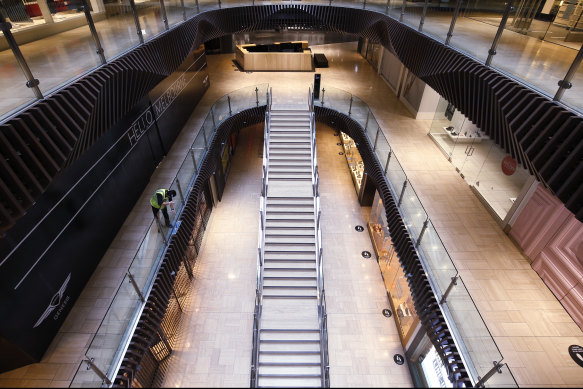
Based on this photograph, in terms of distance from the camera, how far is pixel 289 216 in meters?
9.82

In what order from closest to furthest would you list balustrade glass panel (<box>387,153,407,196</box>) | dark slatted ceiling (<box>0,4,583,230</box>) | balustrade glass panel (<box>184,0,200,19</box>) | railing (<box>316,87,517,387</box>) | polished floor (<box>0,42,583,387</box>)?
dark slatted ceiling (<box>0,4,583,230</box>) < railing (<box>316,87,517,387</box>) < polished floor (<box>0,42,583,387</box>) < balustrade glass panel (<box>387,153,407,196</box>) < balustrade glass panel (<box>184,0,200,19</box>)

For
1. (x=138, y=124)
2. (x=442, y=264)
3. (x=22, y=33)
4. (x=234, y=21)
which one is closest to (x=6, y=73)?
(x=22, y=33)

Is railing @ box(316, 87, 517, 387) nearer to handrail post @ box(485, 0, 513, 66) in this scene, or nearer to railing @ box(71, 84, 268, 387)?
handrail post @ box(485, 0, 513, 66)

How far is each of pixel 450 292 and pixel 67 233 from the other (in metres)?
7.31

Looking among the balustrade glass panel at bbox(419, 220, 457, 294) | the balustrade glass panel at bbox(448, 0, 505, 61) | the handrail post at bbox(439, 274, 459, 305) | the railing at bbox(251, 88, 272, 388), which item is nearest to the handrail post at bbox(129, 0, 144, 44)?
the railing at bbox(251, 88, 272, 388)

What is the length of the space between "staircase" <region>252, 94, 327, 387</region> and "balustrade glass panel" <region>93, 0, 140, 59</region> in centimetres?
523

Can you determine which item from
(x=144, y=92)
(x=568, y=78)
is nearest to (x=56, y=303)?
(x=144, y=92)

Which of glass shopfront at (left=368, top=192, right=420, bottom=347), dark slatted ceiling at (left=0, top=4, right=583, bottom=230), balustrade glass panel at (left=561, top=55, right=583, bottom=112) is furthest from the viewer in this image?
glass shopfront at (left=368, top=192, right=420, bottom=347)

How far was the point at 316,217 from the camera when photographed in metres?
9.32

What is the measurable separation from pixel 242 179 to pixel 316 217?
20.4 feet

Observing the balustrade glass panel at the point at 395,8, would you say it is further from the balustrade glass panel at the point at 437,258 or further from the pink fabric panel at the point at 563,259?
the pink fabric panel at the point at 563,259

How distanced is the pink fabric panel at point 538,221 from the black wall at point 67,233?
9.09 metres

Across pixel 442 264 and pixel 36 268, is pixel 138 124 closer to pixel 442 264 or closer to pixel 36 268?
pixel 36 268

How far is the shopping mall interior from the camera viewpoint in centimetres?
459
